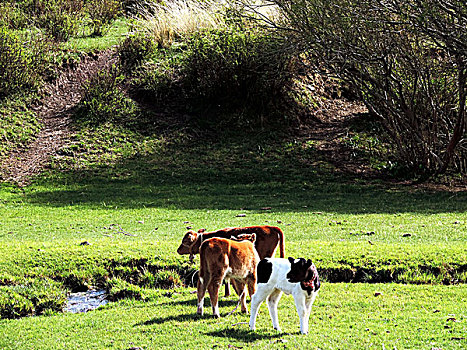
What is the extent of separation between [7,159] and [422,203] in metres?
14.3

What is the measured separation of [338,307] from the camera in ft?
24.4

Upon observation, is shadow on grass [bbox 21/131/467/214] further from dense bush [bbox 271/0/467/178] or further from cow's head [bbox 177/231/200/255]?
cow's head [bbox 177/231/200/255]

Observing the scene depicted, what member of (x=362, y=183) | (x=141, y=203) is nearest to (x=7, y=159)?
(x=141, y=203)

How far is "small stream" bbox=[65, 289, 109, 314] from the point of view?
8352 mm

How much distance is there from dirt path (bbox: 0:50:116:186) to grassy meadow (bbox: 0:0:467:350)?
0.44 metres

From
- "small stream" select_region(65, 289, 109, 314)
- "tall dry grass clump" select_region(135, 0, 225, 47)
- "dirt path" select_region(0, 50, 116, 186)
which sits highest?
"tall dry grass clump" select_region(135, 0, 225, 47)

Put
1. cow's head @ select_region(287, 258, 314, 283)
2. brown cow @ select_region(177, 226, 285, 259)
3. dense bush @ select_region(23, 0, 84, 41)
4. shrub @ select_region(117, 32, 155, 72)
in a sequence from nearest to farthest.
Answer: cow's head @ select_region(287, 258, 314, 283), brown cow @ select_region(177, 226, 285, 259), shrub @ select_region(117, 32, 155, 72), dense bush @ select_region(23, 0, 84, 41)

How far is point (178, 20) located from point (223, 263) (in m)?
24.1

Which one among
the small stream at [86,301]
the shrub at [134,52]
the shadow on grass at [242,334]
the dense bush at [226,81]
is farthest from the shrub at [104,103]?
the shadow on grass at [242,334]

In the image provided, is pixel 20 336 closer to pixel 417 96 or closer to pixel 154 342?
pixel 154 342

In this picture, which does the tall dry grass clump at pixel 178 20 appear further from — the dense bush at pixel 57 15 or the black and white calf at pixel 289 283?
the black and white calf at pixel 289 283

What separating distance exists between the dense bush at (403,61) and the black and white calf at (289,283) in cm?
1175

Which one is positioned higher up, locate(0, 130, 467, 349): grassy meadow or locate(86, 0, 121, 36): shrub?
locate(86, 0, 121, 36): shrub

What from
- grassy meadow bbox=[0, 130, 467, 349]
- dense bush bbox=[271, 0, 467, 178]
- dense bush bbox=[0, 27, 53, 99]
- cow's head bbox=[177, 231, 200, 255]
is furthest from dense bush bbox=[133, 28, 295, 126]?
cow's head bbox=[177, 231, 200, 255]
